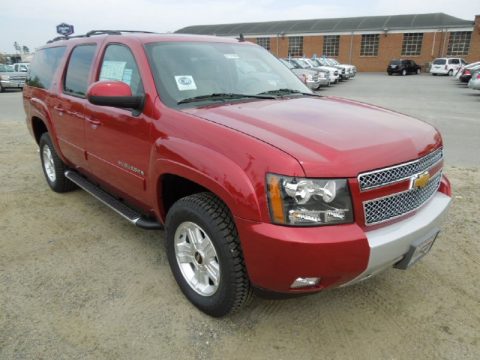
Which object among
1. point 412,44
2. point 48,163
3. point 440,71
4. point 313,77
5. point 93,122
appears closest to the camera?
point 93,122

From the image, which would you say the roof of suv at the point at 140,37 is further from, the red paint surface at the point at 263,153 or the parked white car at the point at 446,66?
the parked white car at the point at 446,66

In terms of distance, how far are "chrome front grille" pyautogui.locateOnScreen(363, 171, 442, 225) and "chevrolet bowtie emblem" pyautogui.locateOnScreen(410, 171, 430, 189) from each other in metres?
0.03

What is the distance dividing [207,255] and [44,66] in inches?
149

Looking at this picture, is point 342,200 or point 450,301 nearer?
point 342,200

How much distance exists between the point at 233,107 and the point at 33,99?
351cm

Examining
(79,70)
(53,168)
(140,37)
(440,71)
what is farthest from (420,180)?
(440,71)

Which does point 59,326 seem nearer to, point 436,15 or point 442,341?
point 442,341

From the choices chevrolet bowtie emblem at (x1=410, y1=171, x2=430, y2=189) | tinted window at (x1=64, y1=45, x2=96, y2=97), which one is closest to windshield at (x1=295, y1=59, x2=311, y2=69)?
tinted window at (x1=64, y1=45, x2=96, y2=97)

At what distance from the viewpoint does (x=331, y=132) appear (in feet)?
8.08

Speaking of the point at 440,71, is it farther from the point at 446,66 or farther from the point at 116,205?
the point at 116,205

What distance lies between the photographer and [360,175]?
7.14ft

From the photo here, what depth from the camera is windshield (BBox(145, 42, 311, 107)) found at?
3082mm

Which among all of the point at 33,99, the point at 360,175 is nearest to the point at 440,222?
the point at 360,175

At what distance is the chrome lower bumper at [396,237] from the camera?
86.6 inches
